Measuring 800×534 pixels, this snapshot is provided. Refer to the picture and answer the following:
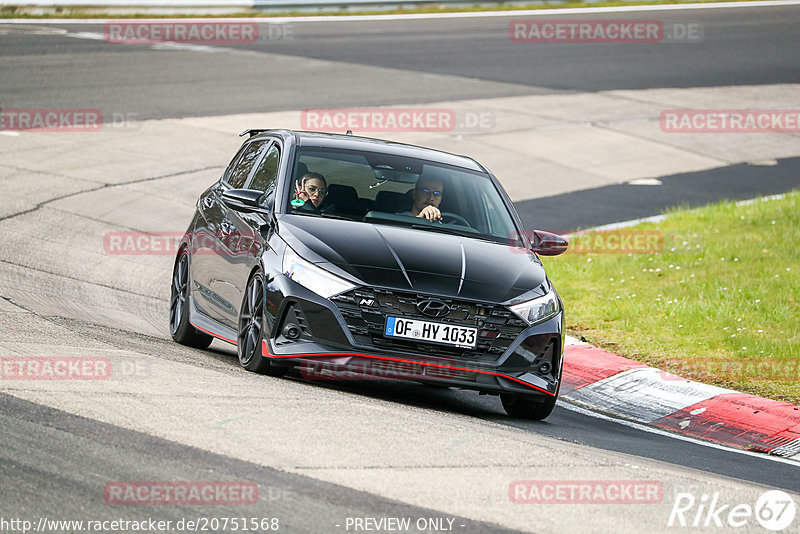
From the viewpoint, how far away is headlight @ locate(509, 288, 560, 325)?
7844 millimetres

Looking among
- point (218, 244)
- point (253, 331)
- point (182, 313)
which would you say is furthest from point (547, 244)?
point (182, 313)

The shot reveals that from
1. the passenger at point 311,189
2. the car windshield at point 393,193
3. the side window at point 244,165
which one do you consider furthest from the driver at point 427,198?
the side window at point 244,165

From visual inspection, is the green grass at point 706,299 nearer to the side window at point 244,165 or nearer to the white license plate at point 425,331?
the white license plate at point 425,331

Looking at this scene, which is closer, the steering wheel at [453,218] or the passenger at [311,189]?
the passenger at [311,189]

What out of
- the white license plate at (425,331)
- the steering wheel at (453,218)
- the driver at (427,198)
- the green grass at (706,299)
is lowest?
the green grass at (706,299)

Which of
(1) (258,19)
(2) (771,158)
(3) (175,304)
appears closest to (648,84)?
(2) (771,158)

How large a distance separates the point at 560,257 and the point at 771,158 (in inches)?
359

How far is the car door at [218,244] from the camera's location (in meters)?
9.08

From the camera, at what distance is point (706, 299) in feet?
40.2

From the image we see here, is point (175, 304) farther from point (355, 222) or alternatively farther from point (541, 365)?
point (541, 365)

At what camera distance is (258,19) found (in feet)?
107

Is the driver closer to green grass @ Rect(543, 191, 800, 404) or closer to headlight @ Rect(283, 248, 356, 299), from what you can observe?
headlight @ Rect(283, 248, 356, 299)

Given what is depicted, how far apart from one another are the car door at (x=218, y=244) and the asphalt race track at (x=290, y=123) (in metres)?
0.43

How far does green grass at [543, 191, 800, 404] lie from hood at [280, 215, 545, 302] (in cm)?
259
